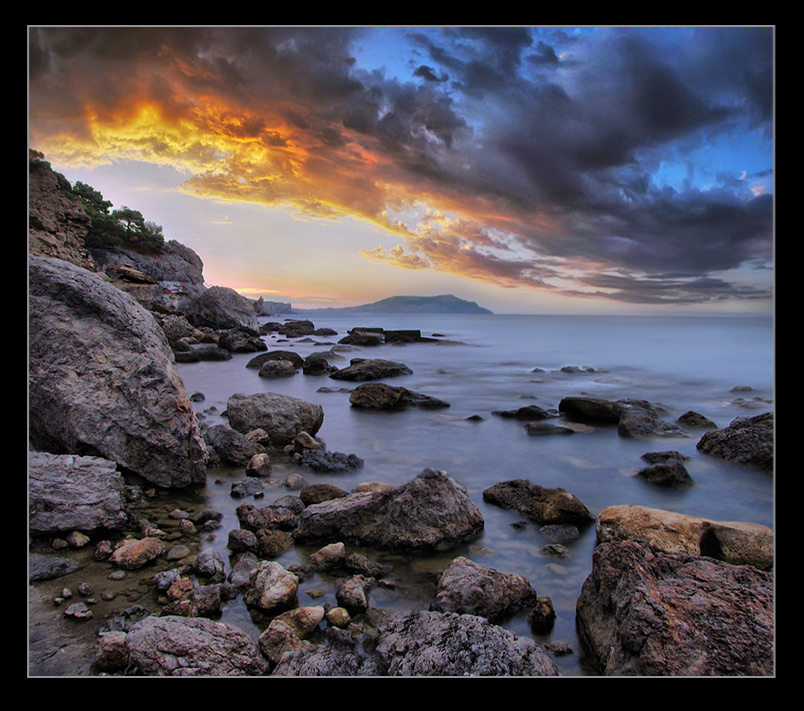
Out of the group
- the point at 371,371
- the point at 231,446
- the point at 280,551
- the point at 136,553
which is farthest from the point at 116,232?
the point at 280,551

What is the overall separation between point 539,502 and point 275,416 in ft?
13.7

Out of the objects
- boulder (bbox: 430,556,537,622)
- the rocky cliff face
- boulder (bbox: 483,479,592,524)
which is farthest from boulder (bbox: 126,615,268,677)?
the rocky cliff face

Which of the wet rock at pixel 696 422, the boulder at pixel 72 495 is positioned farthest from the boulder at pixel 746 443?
the boulder at pixel 72 495

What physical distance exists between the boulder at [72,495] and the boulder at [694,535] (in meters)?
4.04

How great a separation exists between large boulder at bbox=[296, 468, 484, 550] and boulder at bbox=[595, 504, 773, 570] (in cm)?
121

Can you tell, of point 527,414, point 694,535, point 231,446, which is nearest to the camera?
point 694,535

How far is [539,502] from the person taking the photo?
4512 mm

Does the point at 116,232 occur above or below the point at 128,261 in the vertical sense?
above

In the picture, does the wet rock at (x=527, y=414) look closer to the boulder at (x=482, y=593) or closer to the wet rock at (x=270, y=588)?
the boulder at (x=482, y=593)

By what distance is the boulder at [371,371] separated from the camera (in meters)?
13.5

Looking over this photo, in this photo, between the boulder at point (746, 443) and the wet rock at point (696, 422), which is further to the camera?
the wet rock at point (696, 422)

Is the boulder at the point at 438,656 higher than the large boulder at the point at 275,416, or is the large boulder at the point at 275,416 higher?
the large boulder at the point at 275,416

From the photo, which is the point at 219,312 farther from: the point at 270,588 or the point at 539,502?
the point at 270,588

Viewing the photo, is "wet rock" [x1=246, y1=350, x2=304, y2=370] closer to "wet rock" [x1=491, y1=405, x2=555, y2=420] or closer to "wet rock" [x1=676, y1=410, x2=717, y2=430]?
"wet rock" [x1=491, y1=405, x2=555, y2=420]
